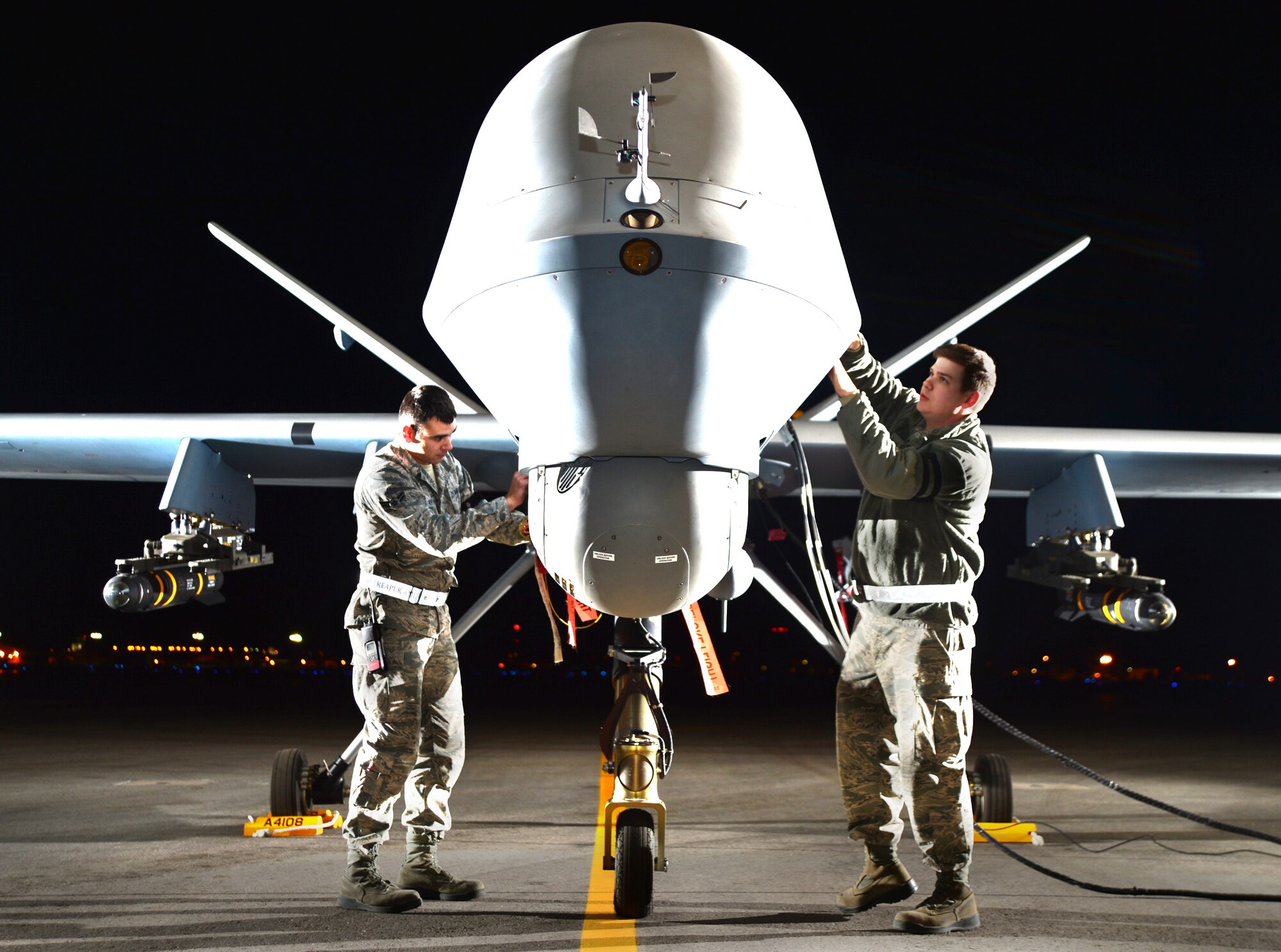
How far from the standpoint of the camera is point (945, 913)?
10.7 ft

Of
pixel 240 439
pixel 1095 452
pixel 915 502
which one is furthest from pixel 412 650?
pixel 1095 452

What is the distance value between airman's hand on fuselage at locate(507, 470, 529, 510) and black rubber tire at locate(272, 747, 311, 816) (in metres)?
2.55

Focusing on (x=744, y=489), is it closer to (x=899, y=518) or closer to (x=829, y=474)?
(x=899, y=518)

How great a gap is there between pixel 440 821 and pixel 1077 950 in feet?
7.80

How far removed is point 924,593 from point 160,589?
182 inches

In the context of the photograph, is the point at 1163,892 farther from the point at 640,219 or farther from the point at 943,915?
the point at 640,219

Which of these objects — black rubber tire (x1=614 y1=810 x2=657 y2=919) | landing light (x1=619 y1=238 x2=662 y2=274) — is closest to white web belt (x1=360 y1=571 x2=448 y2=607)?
black rubber tire (x1=614 y1=810 x2=657 y2=919)

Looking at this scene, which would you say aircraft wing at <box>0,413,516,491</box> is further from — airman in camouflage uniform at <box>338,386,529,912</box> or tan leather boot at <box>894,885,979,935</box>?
tan leather boot at <box>894,885,979,935</box>

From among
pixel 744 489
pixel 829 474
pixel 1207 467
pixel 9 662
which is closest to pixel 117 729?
pixel 829 474

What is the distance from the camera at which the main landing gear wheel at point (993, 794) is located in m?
5.21

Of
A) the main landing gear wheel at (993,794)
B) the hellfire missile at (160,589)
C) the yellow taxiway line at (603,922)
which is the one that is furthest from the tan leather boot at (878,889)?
the hellfire missile at (160,589)

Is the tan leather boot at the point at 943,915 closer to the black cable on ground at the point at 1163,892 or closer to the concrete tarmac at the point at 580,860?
the concrete tarmac at the point at 580,860

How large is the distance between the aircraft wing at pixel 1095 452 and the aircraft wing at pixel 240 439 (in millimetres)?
1870

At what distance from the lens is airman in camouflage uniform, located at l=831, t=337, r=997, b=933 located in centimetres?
336
